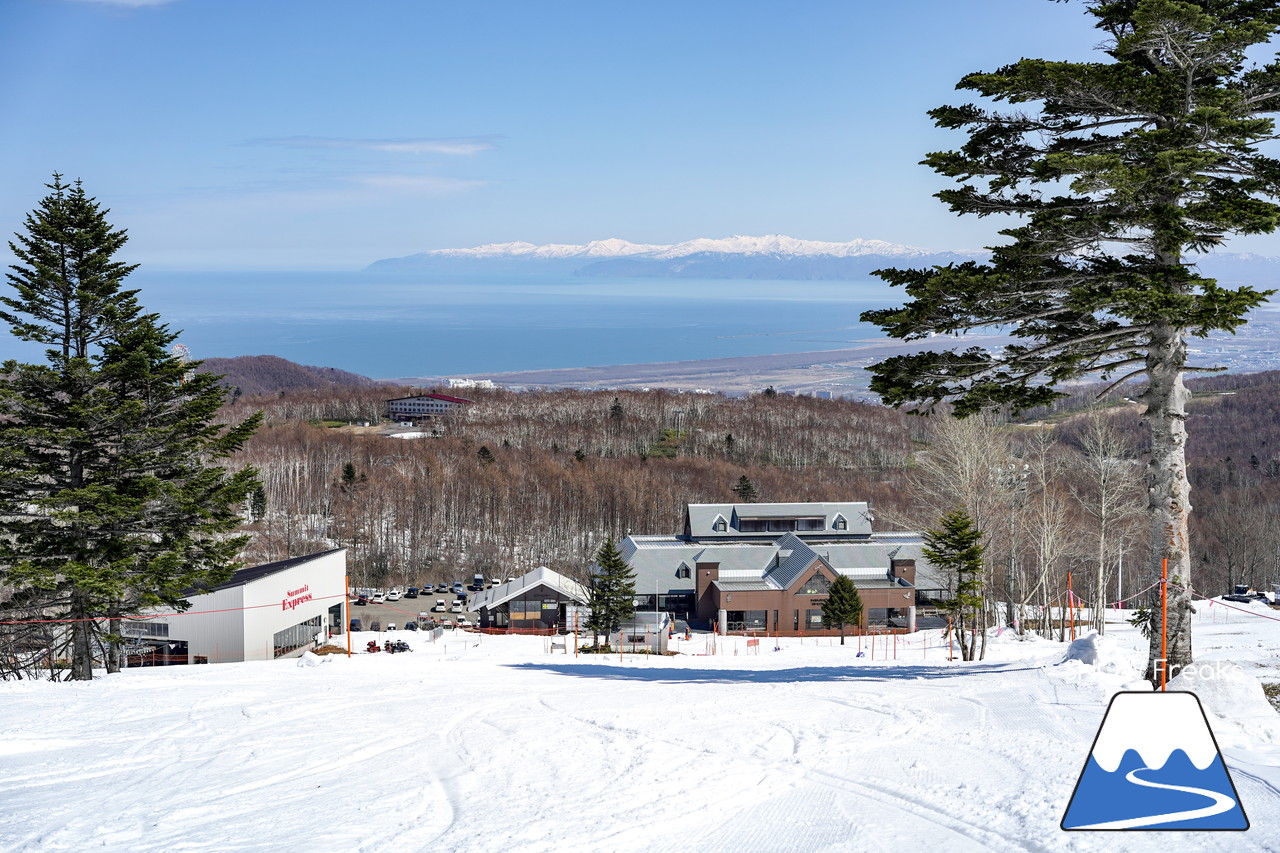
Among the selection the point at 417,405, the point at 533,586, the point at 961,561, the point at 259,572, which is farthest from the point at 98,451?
the point at 417,405

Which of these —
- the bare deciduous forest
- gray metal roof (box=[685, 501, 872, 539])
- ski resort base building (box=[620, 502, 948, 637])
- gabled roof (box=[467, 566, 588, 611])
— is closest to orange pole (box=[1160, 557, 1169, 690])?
the bare deciduous forest

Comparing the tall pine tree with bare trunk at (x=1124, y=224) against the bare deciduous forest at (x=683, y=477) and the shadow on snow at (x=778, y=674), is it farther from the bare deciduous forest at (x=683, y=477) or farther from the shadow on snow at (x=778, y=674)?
the bare deciduous forest at (x=683, y=477)

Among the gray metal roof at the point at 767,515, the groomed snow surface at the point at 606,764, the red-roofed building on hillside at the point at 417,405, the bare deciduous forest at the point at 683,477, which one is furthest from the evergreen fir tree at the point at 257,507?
the groomed snow surface at the point at 606,764

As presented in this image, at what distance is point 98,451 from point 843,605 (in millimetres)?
36334

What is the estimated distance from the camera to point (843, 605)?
4791 cm

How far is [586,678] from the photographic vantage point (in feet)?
56.9

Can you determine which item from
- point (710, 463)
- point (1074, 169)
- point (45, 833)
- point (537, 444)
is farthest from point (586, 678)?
point (537, 444)

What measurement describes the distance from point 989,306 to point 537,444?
100389 millimetres

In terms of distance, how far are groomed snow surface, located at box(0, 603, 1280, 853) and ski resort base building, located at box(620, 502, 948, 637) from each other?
36.1 metres

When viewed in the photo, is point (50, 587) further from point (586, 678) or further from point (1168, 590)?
point (1168, 590)

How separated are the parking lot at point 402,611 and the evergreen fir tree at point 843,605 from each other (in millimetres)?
21233

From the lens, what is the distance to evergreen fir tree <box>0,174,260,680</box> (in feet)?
61.8

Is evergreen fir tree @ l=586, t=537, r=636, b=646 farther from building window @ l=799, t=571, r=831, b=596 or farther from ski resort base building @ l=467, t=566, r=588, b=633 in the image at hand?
building window @ l=799, t=571, r=831, b=596

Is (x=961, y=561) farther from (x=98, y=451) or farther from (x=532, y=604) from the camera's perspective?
(x=532, y=604)
